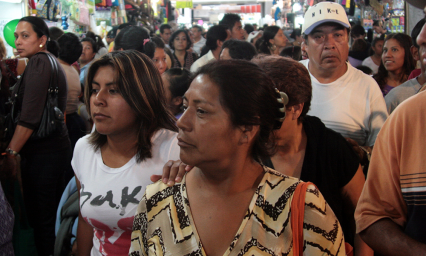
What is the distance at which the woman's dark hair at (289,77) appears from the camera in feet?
5.62

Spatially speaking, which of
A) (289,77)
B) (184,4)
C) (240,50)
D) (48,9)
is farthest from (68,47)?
(184,4)

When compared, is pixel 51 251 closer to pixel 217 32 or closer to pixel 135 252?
pixel 135 252

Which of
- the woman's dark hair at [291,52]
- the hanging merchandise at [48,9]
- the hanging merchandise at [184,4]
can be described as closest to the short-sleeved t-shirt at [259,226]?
the woman's dark hair at [291,52]

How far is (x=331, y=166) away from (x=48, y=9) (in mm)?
4787

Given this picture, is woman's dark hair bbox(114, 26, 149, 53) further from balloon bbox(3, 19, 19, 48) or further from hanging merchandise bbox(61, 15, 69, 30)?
hanging merchandise bbox(61, 15, 69, 30)

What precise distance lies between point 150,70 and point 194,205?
89 centimetres

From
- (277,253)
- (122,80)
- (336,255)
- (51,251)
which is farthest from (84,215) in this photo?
(51,251)

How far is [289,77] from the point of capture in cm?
173

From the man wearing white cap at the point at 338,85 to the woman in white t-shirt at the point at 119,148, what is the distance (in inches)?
44.0

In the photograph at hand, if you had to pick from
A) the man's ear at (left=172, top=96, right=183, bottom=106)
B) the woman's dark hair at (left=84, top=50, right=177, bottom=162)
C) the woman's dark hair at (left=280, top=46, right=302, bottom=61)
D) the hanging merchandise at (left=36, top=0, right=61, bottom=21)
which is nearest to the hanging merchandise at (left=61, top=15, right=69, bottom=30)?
the hanging merchandise at (left=36, top=0, right=61, bottom=21)

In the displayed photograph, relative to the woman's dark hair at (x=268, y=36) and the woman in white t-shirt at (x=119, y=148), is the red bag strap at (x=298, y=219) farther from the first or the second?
the woman's dark hair at (x=268, y=36)

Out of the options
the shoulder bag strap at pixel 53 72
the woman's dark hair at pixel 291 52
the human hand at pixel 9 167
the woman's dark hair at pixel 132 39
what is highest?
the woman's dark hair at pixel 132 39

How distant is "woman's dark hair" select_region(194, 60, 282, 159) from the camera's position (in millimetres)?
1257

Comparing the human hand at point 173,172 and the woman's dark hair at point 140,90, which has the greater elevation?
the woman's dark hair at point 140,90
